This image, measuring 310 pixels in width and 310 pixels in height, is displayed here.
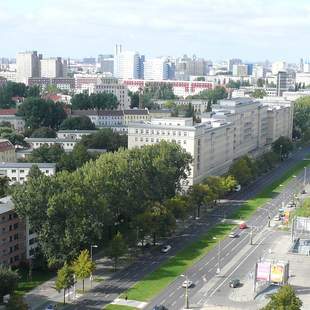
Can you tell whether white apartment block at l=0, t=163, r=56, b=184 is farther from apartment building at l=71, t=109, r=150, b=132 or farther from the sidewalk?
apartment building at l=71, t=109, r=150, b=132

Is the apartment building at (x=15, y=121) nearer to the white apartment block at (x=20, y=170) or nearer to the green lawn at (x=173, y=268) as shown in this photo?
the white apartment block at (x=20, y=170)

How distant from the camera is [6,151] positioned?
374 ft

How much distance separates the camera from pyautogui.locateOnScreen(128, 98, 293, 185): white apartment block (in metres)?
105

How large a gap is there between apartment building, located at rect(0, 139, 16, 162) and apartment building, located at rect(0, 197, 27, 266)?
48067 millimetres

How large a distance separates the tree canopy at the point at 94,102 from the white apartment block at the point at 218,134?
170 feet

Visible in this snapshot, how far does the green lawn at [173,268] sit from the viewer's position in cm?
5899

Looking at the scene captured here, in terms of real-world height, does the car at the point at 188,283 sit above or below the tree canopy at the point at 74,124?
below

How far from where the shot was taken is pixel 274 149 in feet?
464

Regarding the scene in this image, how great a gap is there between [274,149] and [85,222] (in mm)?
86100

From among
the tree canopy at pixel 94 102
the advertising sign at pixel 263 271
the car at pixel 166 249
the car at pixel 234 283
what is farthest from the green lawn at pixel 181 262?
the tree canopy at pixel 94 102

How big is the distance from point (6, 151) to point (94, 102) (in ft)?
237

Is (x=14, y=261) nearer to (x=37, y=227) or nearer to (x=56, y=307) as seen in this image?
(x=37, y=227)

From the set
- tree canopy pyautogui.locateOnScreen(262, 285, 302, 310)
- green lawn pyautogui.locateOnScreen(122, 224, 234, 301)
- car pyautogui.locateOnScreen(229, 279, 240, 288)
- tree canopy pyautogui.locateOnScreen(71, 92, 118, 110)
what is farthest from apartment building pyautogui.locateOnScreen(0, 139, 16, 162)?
tree canopy pyautogui.locateOnScreen(262, 285, 302, 310)

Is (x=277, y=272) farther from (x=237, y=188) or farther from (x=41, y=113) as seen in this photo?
(x=41, y=113)
